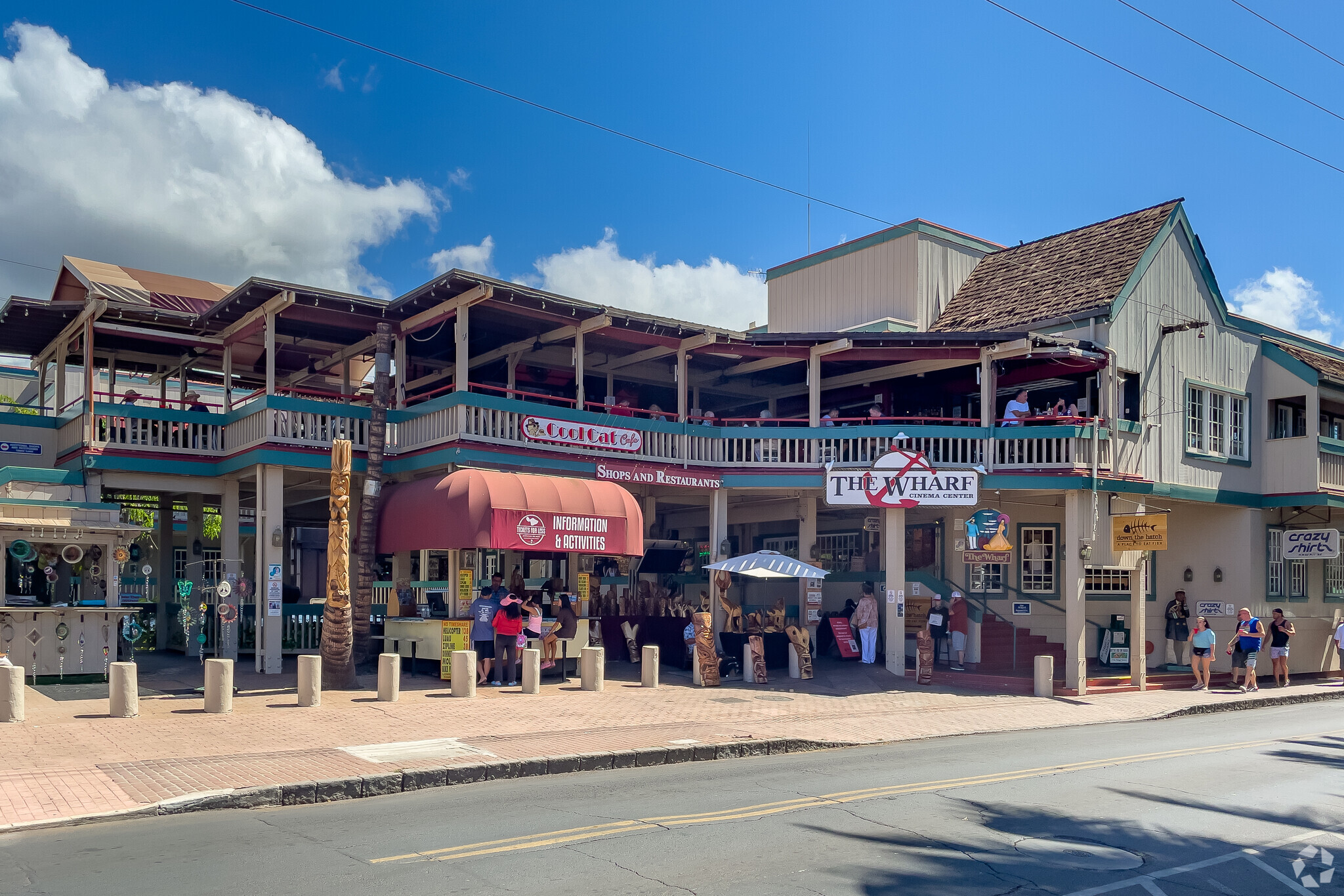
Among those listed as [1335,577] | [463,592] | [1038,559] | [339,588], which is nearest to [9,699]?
[339,588]

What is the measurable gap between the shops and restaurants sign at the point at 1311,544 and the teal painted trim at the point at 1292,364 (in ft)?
12.0

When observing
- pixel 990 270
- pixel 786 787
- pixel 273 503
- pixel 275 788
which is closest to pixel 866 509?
pixel 990 270

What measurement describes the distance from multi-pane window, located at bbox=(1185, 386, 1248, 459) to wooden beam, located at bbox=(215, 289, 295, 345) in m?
20.0

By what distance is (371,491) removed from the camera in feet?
68.0

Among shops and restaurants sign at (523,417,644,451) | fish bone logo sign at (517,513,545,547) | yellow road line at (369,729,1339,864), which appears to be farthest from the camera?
shops and restaurants sign at (523,417,644,451)

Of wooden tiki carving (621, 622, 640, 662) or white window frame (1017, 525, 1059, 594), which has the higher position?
white window frame (1017, 525, 1059, 594)

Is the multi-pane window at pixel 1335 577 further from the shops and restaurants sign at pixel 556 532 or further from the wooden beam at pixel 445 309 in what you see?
the wooden beam at pixel 445 309

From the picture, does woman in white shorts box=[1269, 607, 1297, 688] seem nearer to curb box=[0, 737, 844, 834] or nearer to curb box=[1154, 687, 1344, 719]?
curb box=[1154, 687, 1344, 719]

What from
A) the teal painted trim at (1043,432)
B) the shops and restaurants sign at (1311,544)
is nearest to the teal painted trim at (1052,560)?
the teal painted trim at (1043,432)

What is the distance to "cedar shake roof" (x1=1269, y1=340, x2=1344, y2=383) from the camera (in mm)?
28266

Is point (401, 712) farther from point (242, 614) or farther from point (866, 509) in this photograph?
point (866, 509)

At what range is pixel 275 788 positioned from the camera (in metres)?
10.8

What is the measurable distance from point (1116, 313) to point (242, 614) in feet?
64.4

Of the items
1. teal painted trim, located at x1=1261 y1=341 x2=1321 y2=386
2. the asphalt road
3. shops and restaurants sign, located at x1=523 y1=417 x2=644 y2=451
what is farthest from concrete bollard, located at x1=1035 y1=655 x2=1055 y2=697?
teal painted trim, located at x1=1261 y1=341 x2=1321 y2=386
